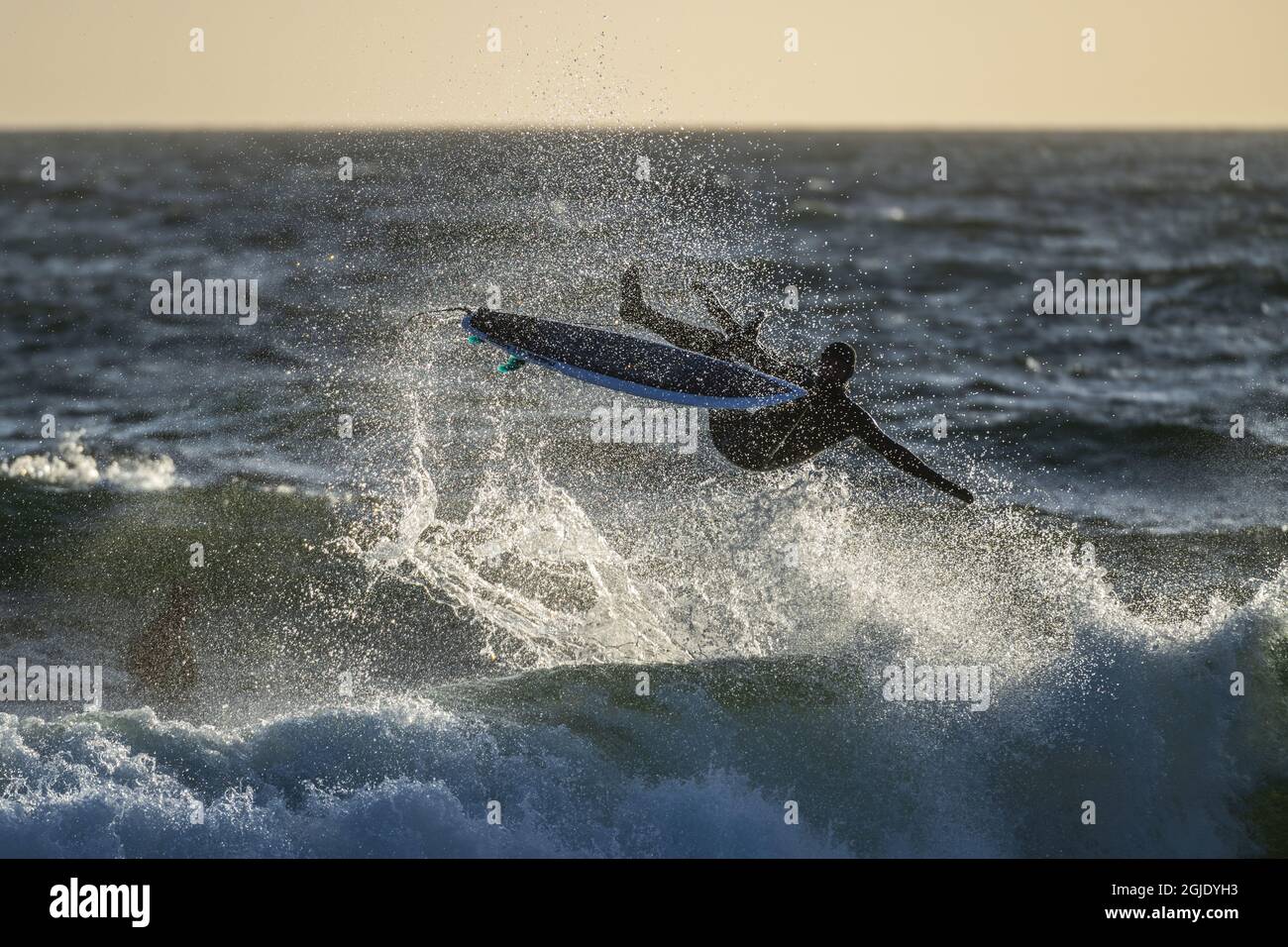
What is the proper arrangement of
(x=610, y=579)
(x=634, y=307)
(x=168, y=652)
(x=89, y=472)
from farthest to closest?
(x=89, y=472) < (x=610, y=579) < (x=168, y=652) < (x=634, y=307)

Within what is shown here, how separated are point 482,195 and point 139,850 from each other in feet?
92.2

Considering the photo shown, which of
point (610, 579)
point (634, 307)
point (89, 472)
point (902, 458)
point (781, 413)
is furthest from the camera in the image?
point (89, 472)

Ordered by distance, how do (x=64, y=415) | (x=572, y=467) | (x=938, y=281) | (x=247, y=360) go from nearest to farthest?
(x=572, y=467)
(x=64, y=415)
(x=247, y=360)
(x=938, y=281)

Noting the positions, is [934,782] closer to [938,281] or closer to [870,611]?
[870,611]

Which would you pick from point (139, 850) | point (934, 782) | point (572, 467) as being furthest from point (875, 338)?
point (139, 850)

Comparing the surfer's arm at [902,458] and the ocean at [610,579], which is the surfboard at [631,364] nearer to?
the surfer's arm at [902,458]

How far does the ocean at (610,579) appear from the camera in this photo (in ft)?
38.4

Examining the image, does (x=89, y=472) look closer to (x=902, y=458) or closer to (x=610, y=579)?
(x=610, y=579)

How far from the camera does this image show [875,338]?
25422mm

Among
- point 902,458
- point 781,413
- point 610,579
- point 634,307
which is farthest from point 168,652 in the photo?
point 902,458

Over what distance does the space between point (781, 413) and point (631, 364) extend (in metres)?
1.42

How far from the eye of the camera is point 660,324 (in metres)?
13.9

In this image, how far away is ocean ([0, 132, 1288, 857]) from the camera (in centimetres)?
1171
